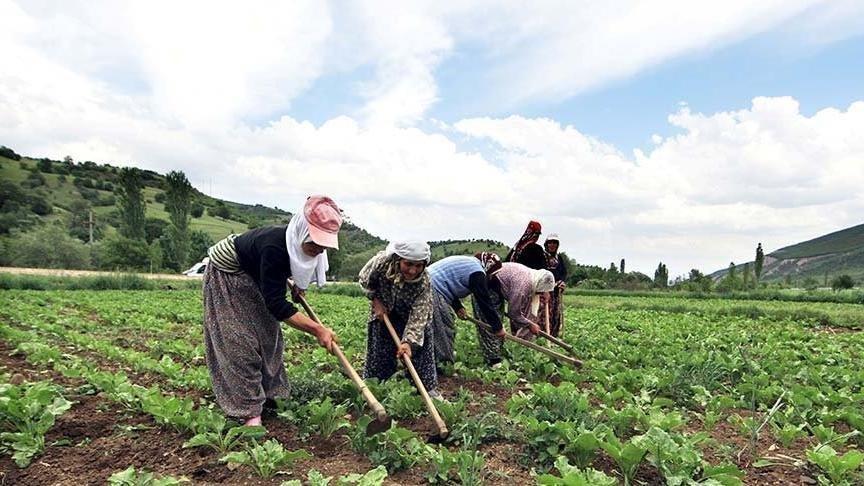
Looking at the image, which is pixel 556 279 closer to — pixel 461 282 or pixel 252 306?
pixel 461 282

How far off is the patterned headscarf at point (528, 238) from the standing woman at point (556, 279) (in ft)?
1.02

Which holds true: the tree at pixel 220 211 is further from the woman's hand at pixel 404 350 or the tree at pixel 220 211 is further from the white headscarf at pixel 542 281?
the woman's hand at pixel 404 350

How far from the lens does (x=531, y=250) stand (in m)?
7.44

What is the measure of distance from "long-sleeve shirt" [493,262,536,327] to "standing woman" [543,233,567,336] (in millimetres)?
1231

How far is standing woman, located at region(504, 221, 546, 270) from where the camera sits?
7.40 meters

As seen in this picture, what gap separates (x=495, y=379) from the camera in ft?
18.6

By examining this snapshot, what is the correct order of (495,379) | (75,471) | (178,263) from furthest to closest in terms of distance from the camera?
(178,263) < (495,379) < (75,471)

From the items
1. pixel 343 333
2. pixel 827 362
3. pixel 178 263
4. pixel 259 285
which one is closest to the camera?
pixel 259 285

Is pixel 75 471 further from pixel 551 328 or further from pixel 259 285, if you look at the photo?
pixel 551 328

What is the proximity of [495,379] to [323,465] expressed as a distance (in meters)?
2.86

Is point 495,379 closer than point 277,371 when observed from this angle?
No

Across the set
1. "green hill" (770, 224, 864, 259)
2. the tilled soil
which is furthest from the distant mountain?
the tilled soil

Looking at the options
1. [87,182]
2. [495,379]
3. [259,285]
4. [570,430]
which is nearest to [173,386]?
[259,285]

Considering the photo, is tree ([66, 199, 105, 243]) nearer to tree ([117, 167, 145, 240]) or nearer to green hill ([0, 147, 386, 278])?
green hill ([0, 147, 386, 278])
